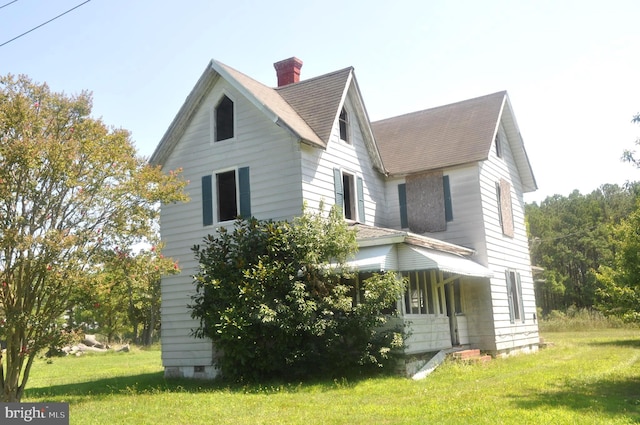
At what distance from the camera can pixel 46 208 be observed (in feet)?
38.9

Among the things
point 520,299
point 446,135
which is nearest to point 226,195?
point 446,135

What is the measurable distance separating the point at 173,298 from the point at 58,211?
23.6ft

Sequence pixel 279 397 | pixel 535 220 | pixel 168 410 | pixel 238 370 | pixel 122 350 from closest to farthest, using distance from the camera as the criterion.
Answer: pixel 168 410
pixel 279 397
pixel 238 370
pixel 122 350
pixel 535 220

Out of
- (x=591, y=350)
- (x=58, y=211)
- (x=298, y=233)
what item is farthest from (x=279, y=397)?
(x=591, y=350)

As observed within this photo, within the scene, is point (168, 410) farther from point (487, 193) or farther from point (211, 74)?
point (487, 193)

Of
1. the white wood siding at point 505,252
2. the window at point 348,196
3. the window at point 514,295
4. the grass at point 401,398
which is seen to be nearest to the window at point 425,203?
the white wood siding at point 505,252

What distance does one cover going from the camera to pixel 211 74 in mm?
19016

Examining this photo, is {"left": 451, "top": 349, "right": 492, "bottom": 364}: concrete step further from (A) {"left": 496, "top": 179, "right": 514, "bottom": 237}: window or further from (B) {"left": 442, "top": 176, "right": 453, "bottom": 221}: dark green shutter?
(A) {"left": 496, "top": 179, "right": 514, "bottom": 237}: window

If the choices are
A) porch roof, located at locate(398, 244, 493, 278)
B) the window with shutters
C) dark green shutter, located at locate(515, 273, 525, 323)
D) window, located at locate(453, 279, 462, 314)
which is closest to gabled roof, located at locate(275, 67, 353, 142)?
the window with shutters

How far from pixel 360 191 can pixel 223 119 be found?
4707 mm

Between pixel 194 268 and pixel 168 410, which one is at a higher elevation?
pixel 194 268

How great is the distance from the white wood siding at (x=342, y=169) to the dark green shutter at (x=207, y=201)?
120 inches

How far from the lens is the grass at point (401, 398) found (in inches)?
391

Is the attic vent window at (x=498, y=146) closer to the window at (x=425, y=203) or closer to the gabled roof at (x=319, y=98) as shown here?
the window at (x=425, y=203)
